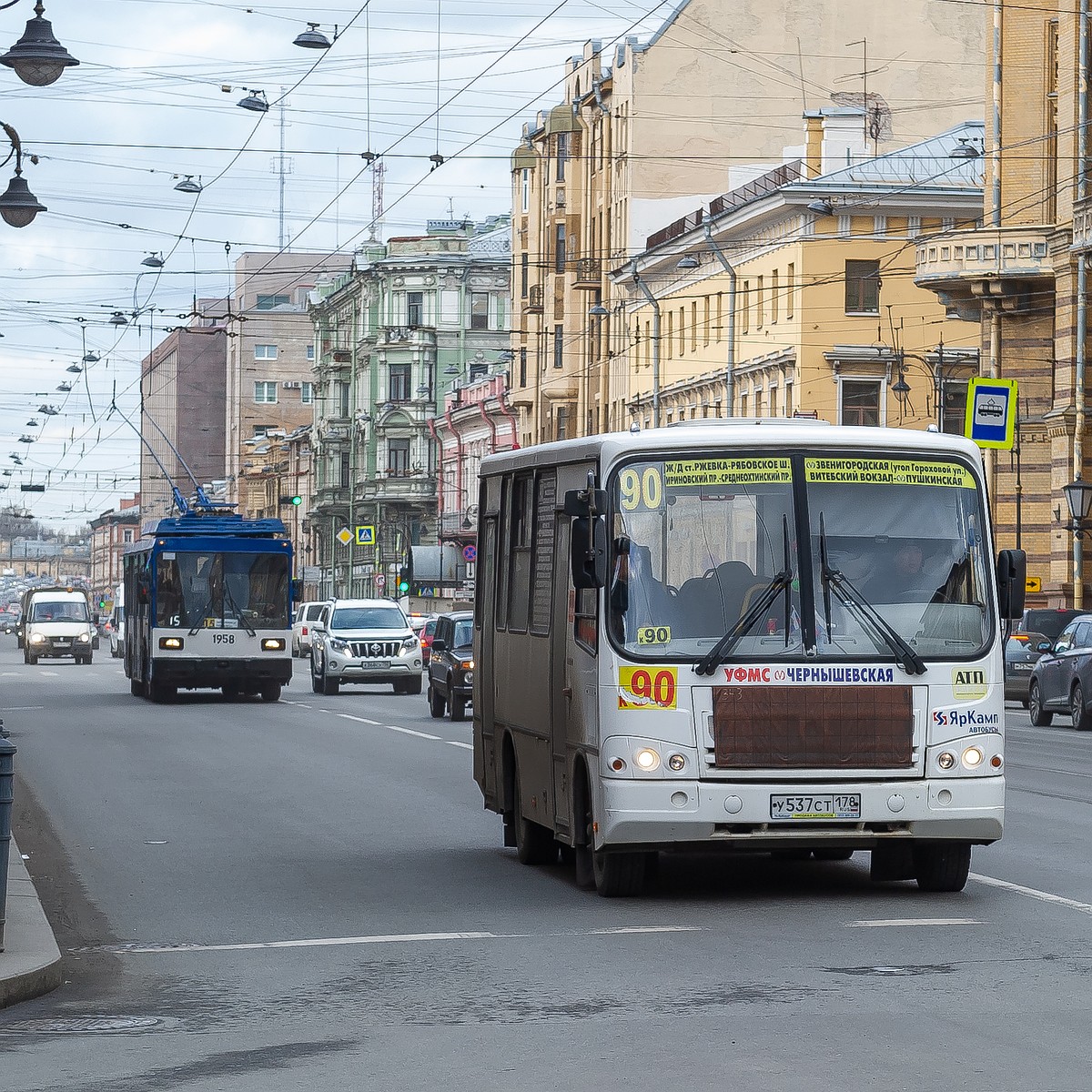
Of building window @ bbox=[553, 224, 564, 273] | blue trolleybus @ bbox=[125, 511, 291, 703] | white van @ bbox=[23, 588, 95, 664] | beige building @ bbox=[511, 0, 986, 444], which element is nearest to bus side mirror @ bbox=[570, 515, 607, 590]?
blue trolleybus @ bbox=[125, 511, 291, 703]

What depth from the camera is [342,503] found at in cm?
10738

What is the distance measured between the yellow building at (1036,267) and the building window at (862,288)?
27.9 feet

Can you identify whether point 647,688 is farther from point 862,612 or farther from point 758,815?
point 862,612

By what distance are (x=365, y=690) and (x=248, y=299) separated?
100.0 metres

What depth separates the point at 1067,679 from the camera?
33.4m

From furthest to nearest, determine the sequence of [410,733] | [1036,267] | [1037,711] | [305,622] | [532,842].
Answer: [305,622]
[1036,267]
[1037,711]
[410,733]
[532,842]

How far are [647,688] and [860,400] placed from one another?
5148 centimetres

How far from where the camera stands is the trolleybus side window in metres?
13.6

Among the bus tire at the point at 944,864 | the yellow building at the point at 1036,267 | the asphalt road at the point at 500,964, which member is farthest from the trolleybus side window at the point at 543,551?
the yellow building at the point at 1036,267

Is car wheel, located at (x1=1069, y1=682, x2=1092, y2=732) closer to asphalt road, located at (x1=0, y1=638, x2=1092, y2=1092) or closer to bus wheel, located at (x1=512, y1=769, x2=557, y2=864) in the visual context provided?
asphalt road, located at (x1=0, y1=638, x2=1092, y2=1092)

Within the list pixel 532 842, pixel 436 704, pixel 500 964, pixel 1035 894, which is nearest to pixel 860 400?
pixel 436 704

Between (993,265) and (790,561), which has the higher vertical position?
(993,265)

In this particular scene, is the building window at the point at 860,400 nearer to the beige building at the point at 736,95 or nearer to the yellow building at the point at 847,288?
the yellow building at the point at 847,288

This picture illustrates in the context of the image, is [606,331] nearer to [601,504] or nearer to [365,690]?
[365,690]
